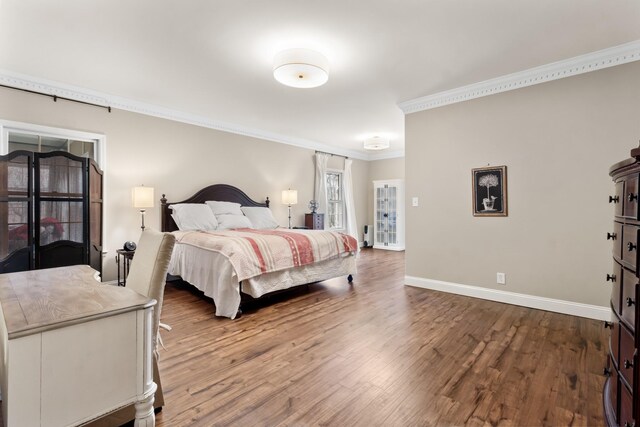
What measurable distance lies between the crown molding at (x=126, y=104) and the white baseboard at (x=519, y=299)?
12.1 feet

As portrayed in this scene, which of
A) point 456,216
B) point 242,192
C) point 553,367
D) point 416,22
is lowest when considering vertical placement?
point 553,367

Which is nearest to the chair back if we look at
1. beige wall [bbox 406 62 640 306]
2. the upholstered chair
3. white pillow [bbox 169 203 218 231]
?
the upholstered chair

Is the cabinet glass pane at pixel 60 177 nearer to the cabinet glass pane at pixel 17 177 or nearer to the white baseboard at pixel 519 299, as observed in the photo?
the cabinet glass pane at pixel 17 177

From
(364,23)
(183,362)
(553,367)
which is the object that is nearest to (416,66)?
(364,23)

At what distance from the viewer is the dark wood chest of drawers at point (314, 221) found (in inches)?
254

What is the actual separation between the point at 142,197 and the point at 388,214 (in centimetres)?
571

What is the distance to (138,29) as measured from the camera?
2508 millimetres

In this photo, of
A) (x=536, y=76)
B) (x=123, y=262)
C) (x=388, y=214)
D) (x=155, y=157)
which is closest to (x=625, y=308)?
(x=536, y=76)

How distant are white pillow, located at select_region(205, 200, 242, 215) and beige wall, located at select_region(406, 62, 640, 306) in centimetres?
281

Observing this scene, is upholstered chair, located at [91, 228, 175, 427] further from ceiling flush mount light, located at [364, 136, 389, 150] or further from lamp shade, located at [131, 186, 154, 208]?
ceiling flush mount light, located at [364, 136, 389, 150]

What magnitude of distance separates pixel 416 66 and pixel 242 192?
11.5 feet

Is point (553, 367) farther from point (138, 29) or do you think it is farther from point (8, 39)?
point (8, 39)

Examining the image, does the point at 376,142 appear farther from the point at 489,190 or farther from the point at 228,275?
the point at 228,275

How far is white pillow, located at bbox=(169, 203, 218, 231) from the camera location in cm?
431
